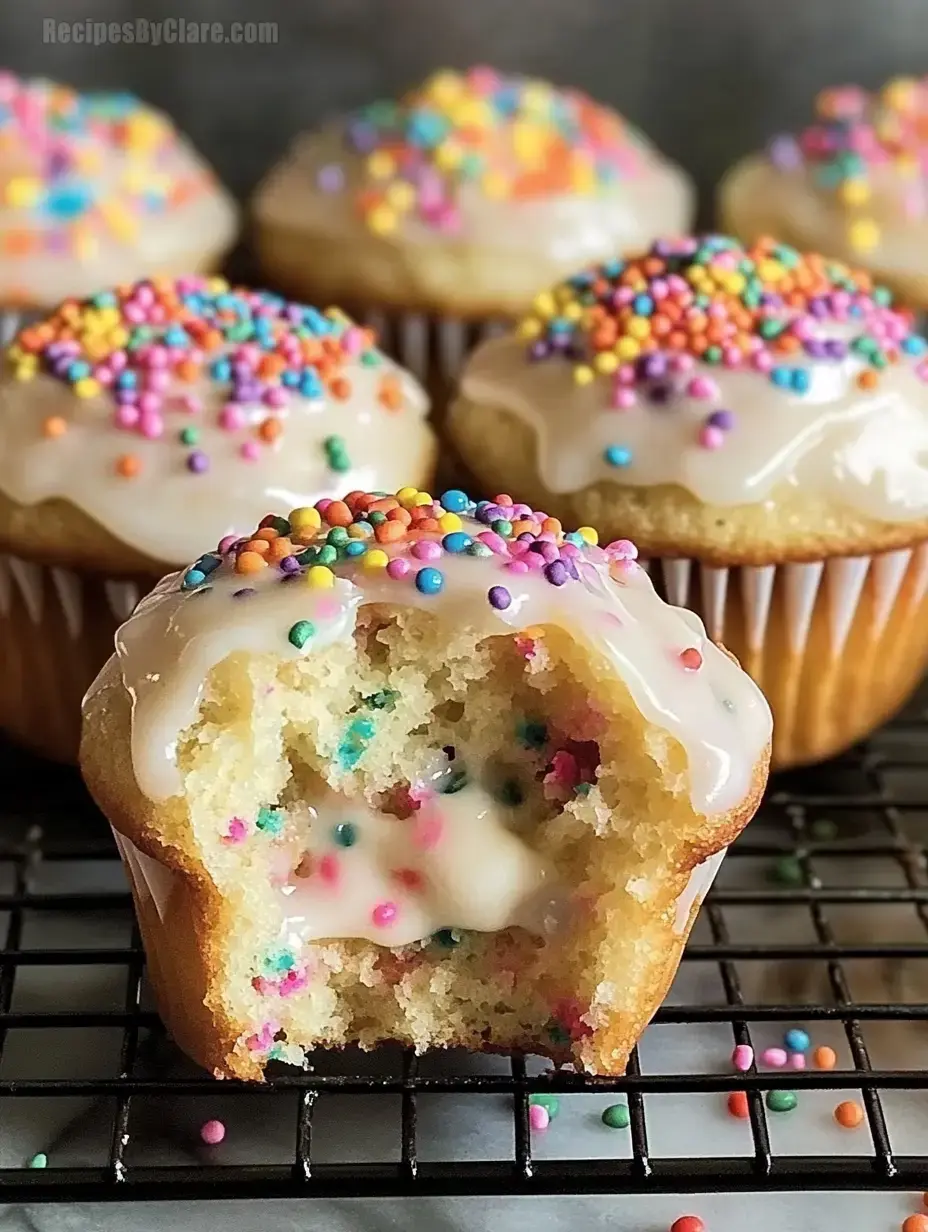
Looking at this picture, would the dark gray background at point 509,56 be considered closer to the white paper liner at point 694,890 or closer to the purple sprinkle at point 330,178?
the purple sprinkle at point 330,178

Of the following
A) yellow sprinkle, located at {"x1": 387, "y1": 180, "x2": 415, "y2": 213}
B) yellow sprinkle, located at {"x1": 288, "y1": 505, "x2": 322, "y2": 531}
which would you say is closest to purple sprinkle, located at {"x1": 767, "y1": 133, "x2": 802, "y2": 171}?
yellow sprinkle, located at {"x1": 387, "y1": 180, "x2": 415, "y2": 213}

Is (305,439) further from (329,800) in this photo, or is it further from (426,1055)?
(426,1055)


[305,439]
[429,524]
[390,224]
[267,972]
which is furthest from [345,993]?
[390,224]

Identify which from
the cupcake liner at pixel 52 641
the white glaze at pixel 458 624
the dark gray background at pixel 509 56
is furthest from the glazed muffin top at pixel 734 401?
the dark gray background at pixel 509 56

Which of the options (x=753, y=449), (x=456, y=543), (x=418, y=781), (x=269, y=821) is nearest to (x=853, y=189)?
(x=753, y=449)

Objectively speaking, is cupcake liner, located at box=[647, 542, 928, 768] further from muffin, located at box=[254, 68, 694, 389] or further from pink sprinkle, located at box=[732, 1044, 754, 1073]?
muffin, located at box=[254, 68, 694, 389]

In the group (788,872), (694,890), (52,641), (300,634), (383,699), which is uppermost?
(300,634)

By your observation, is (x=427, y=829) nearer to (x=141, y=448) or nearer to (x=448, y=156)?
(x=141, y=448)
